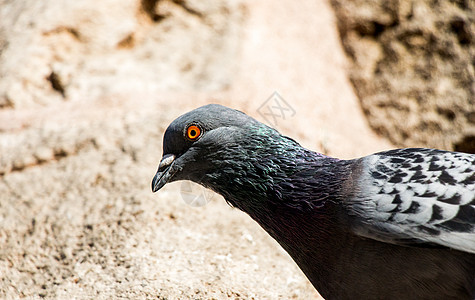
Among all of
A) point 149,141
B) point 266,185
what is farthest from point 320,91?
point 266,185

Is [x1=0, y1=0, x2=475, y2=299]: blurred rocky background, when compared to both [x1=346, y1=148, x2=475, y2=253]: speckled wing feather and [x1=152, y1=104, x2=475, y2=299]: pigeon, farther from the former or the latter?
[x1=346, y1=148, x2=475, y2=253]: speckled wing feather

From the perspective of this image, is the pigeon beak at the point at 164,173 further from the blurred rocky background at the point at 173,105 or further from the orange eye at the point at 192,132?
the blurred rocky background at the point at 173,105

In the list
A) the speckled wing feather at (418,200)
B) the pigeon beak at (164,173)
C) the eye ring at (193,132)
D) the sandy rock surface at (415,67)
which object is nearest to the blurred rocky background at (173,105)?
the sandy rock surface at (415,67)

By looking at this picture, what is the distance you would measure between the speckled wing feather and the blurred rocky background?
129cm

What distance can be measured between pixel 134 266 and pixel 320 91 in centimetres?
347

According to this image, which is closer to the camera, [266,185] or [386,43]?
[266,185]

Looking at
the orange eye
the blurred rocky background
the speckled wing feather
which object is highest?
the speckled wing feather

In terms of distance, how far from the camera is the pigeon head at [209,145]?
11.2 ft

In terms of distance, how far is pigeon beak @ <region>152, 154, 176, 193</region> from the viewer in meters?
3.46

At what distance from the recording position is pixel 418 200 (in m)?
2.88

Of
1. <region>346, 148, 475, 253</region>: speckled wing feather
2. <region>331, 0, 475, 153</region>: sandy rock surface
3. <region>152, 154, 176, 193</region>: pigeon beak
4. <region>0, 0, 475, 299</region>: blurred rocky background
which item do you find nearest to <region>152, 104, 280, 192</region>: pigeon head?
<region>152, 154, 176, 193</region>: pigeon beak

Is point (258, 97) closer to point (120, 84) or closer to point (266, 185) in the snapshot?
point (120, 84)

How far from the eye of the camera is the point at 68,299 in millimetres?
3842

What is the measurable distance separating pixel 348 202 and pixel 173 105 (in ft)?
10.6
